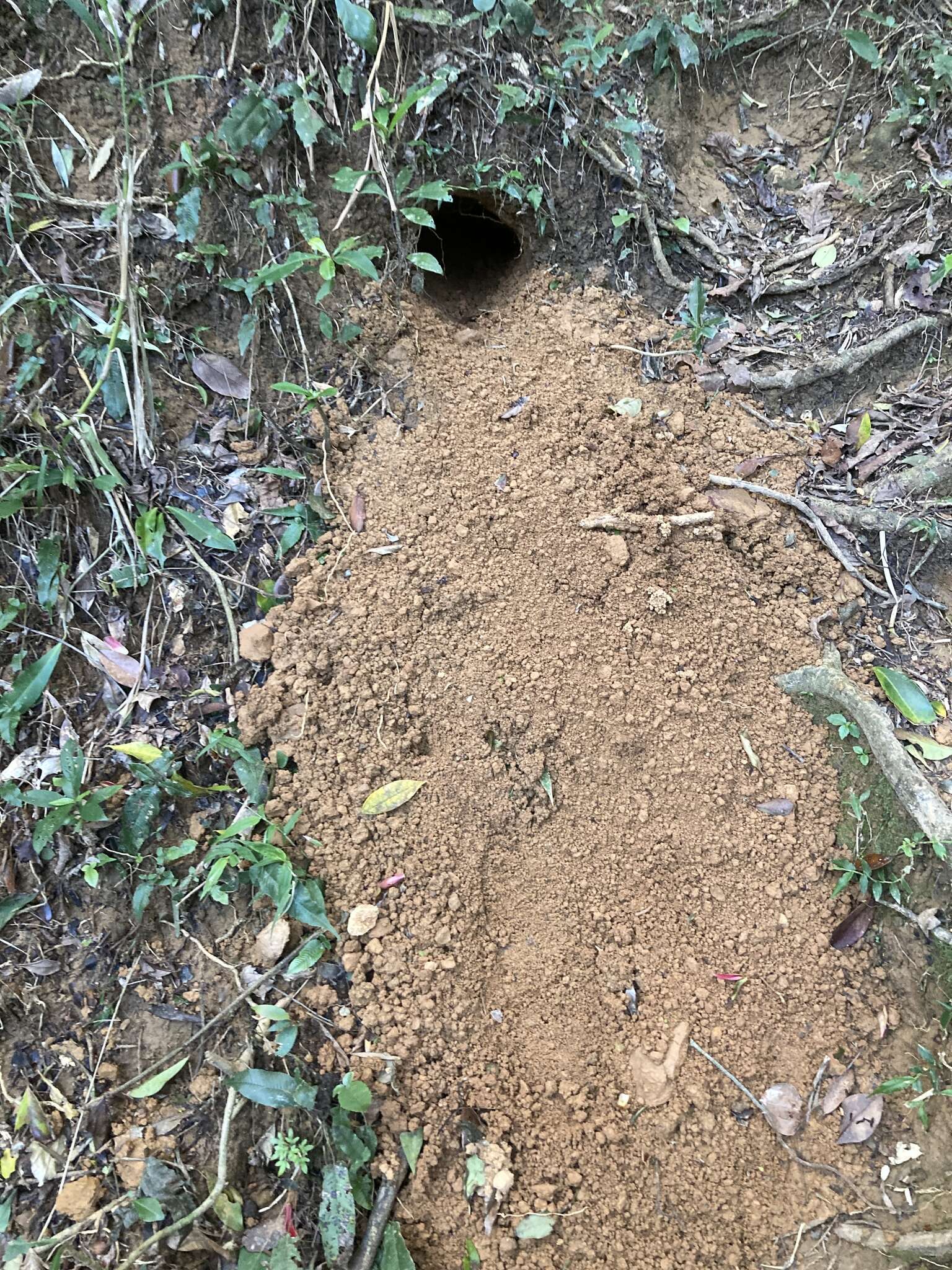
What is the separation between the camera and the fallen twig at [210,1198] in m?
1.69

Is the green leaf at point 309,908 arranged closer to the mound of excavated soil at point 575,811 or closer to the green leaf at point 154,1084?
the mound of excavated soil at point 575,811

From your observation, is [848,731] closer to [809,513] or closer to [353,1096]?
[809,513]

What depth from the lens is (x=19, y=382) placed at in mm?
2271

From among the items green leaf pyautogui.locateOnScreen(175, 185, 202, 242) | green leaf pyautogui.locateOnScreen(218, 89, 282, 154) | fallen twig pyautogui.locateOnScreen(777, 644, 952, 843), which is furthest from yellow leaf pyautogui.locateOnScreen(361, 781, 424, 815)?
green leaf pyautogui.locateOnScreen(218, 89, 282, 154)

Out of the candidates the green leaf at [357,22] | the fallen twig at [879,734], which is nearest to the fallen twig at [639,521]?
the fallen twig at [879,734]

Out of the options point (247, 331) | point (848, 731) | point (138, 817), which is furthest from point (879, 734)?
point (247, 331)

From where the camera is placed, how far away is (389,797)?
2.15 meters

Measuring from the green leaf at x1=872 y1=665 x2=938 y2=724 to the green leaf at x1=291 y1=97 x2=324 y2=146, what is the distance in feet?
8.54

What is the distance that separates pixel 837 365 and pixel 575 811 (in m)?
2.02

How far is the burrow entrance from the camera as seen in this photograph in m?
3.28

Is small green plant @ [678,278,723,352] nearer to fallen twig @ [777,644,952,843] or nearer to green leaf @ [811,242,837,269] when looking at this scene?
green leaf @ [811,242,837,269]

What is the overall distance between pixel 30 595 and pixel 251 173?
162cm

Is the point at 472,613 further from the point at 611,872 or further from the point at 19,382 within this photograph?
the point at 19,382

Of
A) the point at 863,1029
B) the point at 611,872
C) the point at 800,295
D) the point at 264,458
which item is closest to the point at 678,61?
the point at 800,295
